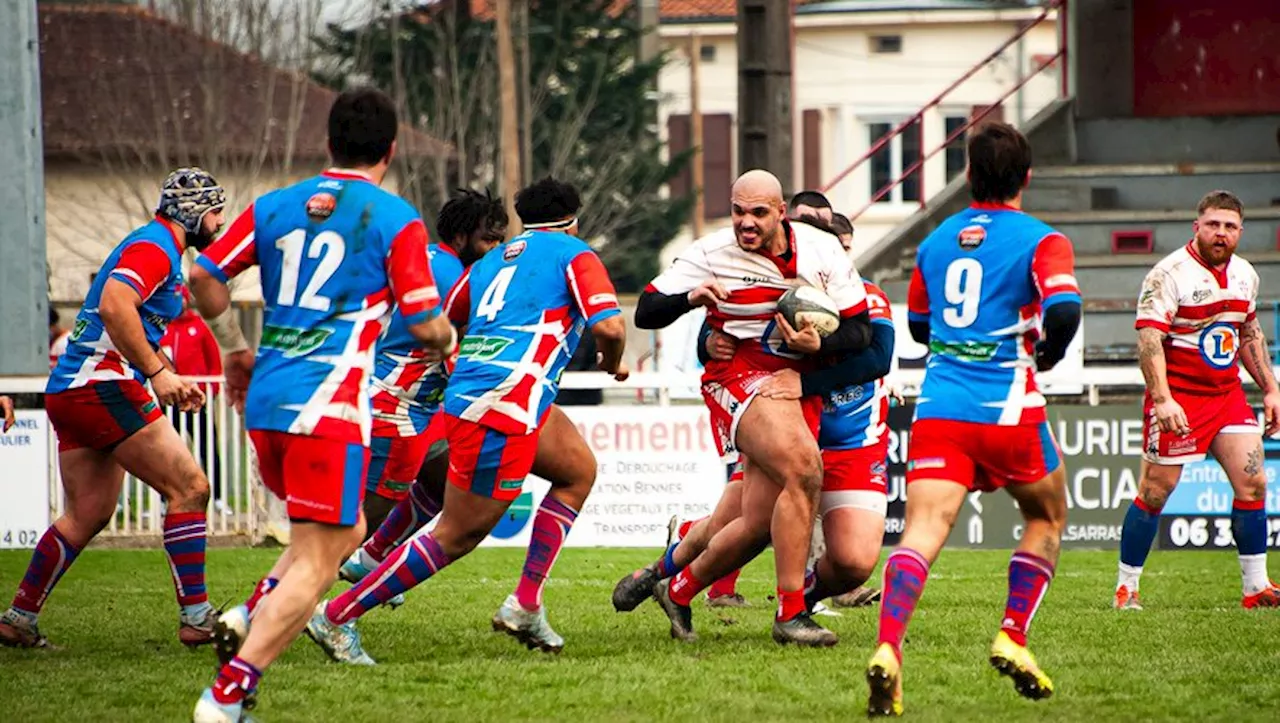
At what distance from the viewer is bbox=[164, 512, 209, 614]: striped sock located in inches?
353

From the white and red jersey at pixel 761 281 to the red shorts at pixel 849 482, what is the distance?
0.69 meters

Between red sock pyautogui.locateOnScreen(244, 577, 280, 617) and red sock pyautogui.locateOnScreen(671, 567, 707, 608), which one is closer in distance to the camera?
red sock pyautogui.locateOnScreen(244, 577, 280, 617)

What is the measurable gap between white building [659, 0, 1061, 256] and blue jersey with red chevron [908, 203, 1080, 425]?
48.3 meters

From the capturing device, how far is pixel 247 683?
250 inches

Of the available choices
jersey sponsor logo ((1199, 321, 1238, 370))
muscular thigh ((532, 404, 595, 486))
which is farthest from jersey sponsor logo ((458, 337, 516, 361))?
jersey sponsor logo ((1199, 321, 1238, 370))

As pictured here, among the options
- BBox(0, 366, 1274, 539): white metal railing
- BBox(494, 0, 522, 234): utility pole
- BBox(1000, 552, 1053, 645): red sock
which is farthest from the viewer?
BBox(494, 0, 522, 234): utility pole

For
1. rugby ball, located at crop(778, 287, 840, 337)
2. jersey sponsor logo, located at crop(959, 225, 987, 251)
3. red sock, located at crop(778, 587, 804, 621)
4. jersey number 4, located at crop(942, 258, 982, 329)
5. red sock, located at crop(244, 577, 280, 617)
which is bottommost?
red sock, located at crop(778, 587, 804, 621)

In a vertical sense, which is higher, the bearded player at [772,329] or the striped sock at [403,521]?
the bearded player at [772,329]

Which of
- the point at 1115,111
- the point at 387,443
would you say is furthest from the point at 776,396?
the point at 1115,111

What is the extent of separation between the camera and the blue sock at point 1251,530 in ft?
35.9

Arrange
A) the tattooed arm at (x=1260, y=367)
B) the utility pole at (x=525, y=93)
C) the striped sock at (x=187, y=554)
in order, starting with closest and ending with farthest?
the striped sock at (x=187, y=554)
the tattooed arm at (x=1260, y=367)
the utility pole at (x=525, y=93)

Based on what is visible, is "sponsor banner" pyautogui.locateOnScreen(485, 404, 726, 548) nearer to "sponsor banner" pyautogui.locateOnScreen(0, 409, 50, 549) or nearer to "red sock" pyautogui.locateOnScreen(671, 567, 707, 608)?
"sponsor banner" pyautogui.locateOnScreen(0, 409, 50, 549)

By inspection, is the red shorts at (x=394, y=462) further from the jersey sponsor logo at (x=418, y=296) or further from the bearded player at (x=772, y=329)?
the jersey sponsor logo at (x=418, y=296)

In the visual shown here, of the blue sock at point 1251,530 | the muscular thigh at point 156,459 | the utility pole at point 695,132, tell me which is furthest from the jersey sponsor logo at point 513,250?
the utility pole at point 695,132
